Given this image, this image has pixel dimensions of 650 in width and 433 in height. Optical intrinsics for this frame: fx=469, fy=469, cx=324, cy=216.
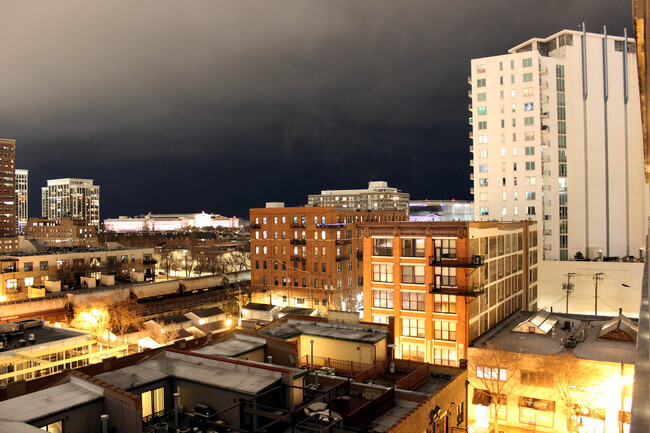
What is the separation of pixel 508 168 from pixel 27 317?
7008 centimetres

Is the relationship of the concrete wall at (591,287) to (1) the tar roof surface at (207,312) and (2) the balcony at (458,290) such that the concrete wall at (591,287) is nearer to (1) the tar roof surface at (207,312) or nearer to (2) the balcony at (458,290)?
(2) the balcony at (458,290)

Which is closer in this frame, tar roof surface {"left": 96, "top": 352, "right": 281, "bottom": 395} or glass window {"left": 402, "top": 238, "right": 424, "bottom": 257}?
tar roof surface {"left": 96, "top": 352, "right": 281, "bottom": 395}

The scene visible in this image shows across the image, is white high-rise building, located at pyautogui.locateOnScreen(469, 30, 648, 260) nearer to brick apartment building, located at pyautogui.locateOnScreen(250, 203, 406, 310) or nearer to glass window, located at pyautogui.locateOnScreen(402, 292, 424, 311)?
brick apartment building, located at pyautogui.locateOnScreen(250, 203, 406, 310)

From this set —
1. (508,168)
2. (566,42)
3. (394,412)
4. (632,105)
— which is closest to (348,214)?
(508,168)

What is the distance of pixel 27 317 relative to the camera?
53.6 metres

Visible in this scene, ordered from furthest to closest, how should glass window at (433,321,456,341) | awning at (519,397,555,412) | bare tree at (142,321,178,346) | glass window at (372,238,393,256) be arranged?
bare tree at (142,321,178,346)
glass window at (372,238,393,256)
glass window at (433,321,456,341)
awning at (519,397,555,412)

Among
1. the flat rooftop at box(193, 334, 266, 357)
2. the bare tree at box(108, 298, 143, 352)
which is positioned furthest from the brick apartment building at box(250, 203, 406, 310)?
the flat rooftop at box(193, 334, 266, 357)

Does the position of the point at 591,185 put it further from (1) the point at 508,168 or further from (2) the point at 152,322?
(2) the point at 152,322

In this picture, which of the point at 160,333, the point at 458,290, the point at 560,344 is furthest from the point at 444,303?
the point at 160,333

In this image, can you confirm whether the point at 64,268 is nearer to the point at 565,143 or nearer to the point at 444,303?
the point at 444,303

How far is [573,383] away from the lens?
34469mm

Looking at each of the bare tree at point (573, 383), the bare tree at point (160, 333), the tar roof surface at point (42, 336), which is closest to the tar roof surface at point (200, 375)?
the tar roof surface at point (42, 336)

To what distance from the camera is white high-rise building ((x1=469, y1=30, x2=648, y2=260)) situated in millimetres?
74500

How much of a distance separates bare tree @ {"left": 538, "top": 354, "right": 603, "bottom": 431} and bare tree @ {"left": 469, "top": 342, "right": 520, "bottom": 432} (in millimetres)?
2675
